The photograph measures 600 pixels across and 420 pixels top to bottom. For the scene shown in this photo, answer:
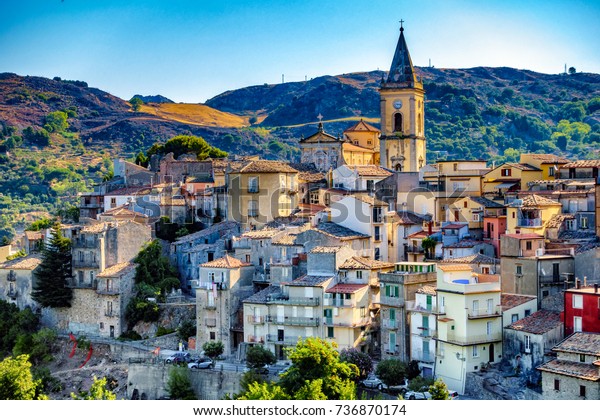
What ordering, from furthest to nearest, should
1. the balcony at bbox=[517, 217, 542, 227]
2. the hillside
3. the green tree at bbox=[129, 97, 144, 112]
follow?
the green tree at bbox=[129, 97, 144, 112] < the hillside < the balcony at bbox=[517, 217, 542, 227]

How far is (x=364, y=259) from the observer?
1231 inches

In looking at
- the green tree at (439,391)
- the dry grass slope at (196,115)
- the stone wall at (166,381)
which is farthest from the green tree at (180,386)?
the dry grass slope at (196,115)

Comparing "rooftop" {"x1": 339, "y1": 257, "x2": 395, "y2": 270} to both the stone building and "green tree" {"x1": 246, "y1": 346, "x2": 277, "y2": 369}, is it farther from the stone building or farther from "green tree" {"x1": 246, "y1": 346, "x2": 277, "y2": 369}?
the stone building

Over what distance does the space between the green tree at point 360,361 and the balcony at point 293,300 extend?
2.43 metres

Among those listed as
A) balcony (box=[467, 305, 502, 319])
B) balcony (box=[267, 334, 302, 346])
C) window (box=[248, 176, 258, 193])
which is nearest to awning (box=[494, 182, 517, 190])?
window (box=[248, 176, 258, 193])

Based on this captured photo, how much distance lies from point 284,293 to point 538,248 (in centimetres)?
672

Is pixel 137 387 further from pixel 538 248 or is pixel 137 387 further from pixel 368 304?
pixel 538 248

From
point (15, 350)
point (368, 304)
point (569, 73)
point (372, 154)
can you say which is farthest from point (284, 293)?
point (569, 73)

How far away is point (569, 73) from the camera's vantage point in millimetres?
95000

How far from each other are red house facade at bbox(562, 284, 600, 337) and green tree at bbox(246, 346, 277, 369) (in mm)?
7650

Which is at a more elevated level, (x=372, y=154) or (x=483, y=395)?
(x=372, y=154)

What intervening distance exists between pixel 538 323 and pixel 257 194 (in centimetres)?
1440

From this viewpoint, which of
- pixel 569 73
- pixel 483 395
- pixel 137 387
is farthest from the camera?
pixel 569 73

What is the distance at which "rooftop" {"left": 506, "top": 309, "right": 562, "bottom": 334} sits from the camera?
25.3m
